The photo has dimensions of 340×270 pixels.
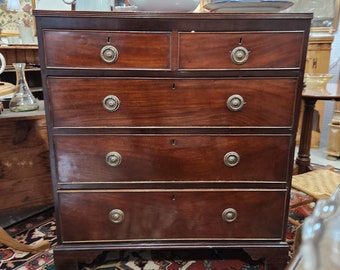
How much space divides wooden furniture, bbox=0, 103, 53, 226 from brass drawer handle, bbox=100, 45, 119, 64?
0.67 meters

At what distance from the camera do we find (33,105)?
155 cm

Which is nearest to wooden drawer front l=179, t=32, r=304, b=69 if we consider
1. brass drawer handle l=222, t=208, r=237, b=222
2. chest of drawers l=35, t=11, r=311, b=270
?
chest of drawers l=35, t=11, r=311, b=270

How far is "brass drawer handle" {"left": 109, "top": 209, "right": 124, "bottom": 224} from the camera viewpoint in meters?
1.16

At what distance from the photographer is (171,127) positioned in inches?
42.9

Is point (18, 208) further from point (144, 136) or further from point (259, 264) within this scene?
point (259, 264)

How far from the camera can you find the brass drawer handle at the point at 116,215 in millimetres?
1163

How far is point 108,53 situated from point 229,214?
0.74 m

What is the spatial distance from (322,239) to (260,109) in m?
0.77

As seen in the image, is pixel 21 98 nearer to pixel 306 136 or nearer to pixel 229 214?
pixel 229 214

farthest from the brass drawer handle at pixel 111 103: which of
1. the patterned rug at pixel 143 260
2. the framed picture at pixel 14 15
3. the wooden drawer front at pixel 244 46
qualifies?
the framed picture at pixel 14 15

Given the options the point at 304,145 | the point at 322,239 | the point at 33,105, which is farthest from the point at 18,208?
the point at 304,145

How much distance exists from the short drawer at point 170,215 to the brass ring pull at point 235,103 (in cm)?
32

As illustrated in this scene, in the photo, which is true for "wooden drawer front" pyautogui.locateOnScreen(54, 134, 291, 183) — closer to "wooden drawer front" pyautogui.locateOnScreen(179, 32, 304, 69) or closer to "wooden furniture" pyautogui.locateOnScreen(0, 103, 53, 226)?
"wooden drawer front" pyautogui.locateOnScreen(179, 32, 304, 69)

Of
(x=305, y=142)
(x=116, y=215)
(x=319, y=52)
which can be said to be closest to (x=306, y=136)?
(x=305, y=142)
